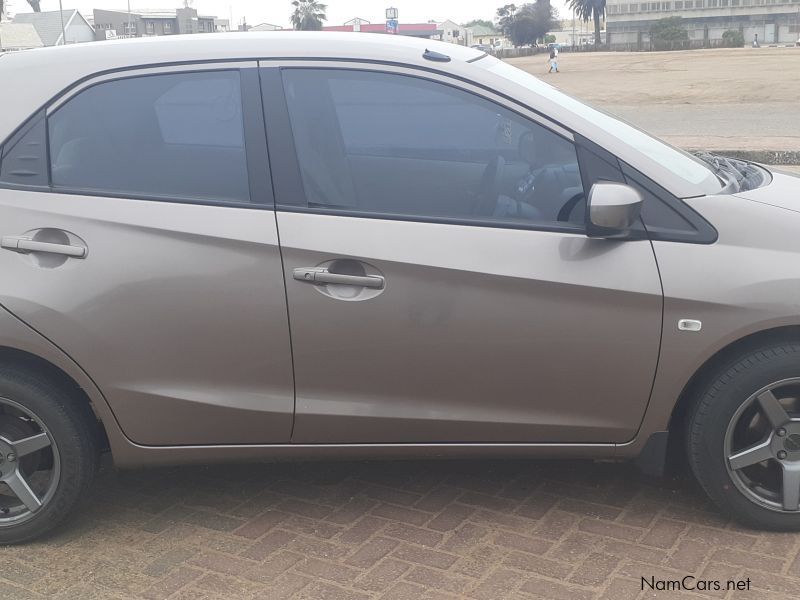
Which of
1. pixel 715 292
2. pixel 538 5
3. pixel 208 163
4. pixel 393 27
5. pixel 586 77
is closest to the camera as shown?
pixel 715 292

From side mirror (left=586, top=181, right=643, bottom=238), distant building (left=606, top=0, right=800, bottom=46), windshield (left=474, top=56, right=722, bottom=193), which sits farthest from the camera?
distant building (left=606, top=0, right=800, bottom=46)

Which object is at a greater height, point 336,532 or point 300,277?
point 300,277

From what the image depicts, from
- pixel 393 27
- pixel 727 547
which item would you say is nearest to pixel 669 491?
pixel 727 547

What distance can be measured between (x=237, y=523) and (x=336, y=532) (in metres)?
0.39

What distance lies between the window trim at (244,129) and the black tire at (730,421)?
1640 mm

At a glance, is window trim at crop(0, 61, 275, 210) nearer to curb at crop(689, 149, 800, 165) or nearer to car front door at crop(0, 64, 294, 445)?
car front door at crop(0, 64, 294, 445)

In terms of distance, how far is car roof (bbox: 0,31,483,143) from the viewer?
328 centimetres

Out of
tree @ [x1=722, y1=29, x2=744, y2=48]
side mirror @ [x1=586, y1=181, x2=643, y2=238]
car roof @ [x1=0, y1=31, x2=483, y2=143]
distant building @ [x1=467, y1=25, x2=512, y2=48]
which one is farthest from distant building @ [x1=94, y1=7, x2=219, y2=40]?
side mirror @ [x1=586, y1=181, x2=643, y2=238]

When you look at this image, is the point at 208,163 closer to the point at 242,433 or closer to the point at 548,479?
the point at 242,433

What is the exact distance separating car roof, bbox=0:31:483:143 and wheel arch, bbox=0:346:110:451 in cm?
76

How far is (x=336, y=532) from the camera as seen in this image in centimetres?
346

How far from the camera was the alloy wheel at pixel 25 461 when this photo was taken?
3.30 m

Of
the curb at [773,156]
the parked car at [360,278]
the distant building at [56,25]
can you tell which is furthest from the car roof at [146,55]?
the distant building at [56,25]

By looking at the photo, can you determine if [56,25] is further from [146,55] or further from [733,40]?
[146,55]
